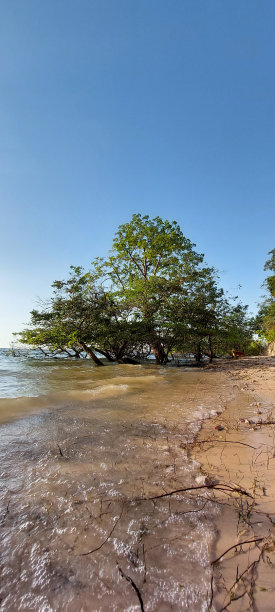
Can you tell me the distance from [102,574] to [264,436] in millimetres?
2834

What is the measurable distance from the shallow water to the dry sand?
107mm

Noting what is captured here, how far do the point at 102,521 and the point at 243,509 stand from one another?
1122 mm

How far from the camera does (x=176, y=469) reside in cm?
258

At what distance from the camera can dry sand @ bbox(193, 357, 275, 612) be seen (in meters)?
1.26

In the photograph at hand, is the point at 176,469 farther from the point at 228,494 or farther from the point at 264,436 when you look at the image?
the point at 264,436

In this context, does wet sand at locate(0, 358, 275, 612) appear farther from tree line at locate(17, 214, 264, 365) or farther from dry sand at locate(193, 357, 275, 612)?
tree line at locate(17, 214, 264, 365)

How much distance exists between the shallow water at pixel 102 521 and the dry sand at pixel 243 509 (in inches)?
4.2

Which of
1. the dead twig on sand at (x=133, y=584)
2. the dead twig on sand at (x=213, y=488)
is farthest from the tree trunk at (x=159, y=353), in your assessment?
the dead twig on sand at (x=133, y=584)

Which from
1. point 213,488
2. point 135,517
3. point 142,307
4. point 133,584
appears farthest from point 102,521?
point 142,307

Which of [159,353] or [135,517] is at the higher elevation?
[159,353]

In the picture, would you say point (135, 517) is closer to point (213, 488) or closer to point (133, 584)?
point (133, 584)

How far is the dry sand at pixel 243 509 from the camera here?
126cm

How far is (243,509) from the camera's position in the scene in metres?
1.90

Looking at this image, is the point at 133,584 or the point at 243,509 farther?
the point at 243,509
